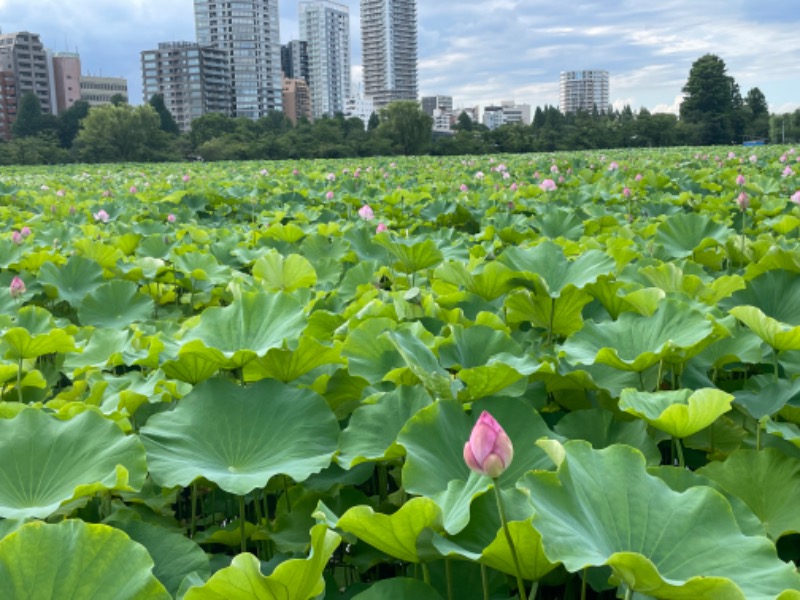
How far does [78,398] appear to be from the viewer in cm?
136

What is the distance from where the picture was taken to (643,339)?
1141 mm

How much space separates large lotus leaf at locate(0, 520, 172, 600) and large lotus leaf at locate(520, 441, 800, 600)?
332mm

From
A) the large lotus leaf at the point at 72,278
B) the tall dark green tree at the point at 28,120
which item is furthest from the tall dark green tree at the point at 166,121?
the large lotus leaf at the point at 72,278

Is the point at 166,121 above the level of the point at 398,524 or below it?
above

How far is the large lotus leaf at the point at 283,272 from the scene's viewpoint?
177 cm

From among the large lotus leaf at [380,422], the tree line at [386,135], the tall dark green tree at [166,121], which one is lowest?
the large lotus leaf at [380,422]

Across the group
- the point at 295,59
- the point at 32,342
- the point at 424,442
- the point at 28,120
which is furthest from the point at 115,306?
the point at 295,59

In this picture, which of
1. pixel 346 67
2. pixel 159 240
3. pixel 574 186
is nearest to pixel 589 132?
pixel 574 186

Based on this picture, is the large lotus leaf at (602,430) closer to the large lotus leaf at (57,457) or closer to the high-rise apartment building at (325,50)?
the large lotus leaf at (57,457)

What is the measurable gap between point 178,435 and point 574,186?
456 cm

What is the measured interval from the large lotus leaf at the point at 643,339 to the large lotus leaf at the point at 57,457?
0.60 meters

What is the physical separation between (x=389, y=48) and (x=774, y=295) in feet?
376

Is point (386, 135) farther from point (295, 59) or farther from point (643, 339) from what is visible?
point (295, 59)

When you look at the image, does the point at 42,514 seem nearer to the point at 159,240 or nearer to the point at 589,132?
the point at 159,240
